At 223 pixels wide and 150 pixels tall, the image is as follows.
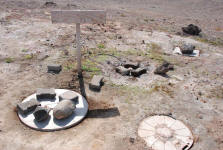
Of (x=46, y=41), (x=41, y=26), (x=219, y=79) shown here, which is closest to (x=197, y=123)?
(x=219, y=79)

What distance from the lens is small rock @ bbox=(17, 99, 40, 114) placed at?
7009mm

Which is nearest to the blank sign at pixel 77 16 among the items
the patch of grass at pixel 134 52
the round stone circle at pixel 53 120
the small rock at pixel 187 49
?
the round stone circle at pixel 53 120

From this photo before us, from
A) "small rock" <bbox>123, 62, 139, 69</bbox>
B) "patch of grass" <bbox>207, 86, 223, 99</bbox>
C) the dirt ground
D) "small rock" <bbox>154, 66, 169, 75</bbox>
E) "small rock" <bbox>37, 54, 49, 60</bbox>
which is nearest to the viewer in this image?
the dirt ground

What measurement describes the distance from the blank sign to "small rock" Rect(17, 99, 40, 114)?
318 centimetres

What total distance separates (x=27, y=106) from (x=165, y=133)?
4571 mm

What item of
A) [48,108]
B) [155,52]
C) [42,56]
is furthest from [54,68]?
[155,52]

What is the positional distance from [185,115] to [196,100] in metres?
1.21

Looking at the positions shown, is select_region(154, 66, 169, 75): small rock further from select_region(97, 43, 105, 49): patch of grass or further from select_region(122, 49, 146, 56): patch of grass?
select_region(97, 43, 105, 49): patch of grass

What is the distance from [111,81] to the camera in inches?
373

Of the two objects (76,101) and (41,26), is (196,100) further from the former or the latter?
(41,26)

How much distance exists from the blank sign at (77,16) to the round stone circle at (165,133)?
432cm

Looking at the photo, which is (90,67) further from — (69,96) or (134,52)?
(134,52)

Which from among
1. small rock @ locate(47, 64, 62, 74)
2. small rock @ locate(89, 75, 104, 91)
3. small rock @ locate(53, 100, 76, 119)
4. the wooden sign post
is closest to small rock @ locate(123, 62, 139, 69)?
small rock @ locate(89, 75, 104, 91)

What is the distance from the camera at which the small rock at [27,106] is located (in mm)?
7009
